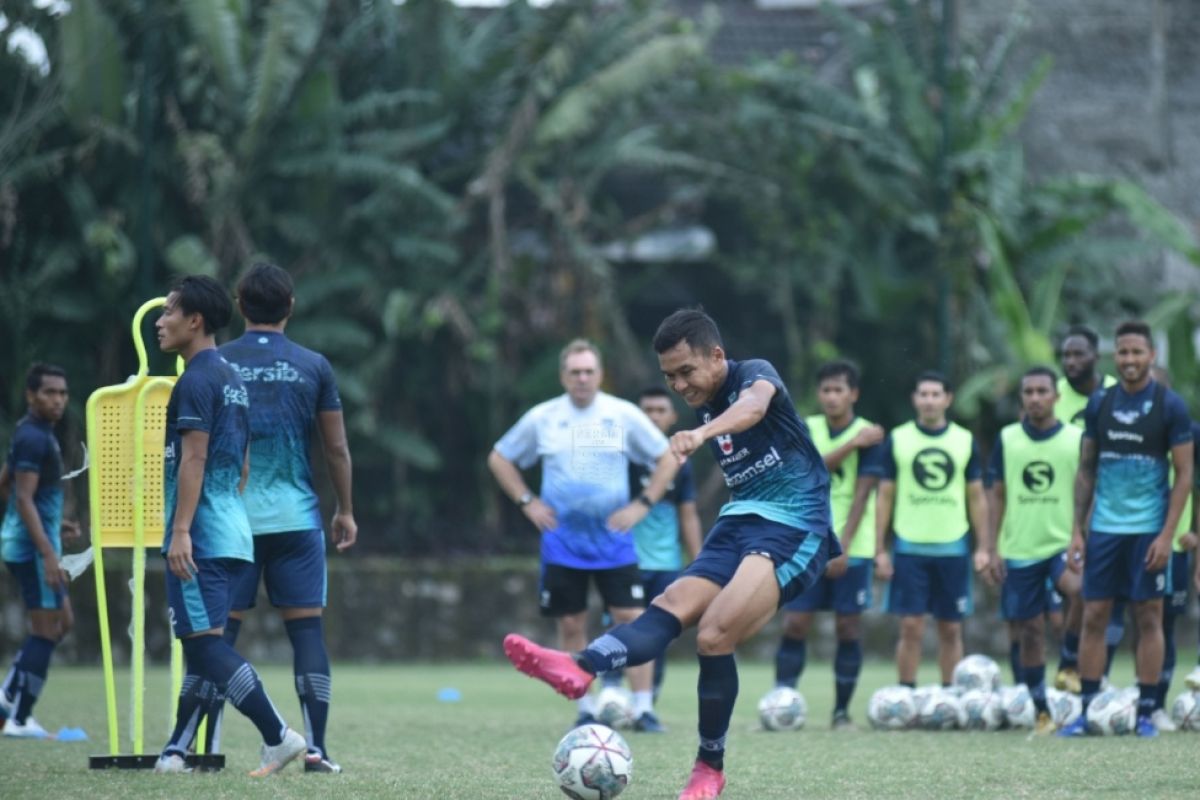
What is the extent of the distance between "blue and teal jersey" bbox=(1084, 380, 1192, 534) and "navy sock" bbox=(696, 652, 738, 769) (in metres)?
4.06

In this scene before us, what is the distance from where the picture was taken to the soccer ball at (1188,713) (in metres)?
11.1

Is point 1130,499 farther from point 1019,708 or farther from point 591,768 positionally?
point 591,768

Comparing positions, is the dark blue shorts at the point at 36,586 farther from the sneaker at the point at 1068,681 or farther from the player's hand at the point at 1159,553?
the player's hand at the point at 1159,553

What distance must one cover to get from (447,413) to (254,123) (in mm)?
4172

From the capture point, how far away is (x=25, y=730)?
11227 millimetres

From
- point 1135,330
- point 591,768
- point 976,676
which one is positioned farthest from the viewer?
point 976,676

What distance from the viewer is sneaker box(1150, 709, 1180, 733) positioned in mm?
11172

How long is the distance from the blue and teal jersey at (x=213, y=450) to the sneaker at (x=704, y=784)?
2.27 metres

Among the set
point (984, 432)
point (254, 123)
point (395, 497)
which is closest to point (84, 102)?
point (254, 123)

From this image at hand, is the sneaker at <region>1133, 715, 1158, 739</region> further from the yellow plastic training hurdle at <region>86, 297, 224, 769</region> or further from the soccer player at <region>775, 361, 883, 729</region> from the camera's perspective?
the yellow plastic training hurdle at <region>86, 297, 224, 769</region>

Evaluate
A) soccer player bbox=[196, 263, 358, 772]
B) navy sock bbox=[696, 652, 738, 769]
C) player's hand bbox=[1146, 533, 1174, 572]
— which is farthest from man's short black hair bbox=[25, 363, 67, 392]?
player's hand bbox=[1146, 533, 1174, 572]

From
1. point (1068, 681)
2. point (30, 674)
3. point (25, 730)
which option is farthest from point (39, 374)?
point (1068, 681)

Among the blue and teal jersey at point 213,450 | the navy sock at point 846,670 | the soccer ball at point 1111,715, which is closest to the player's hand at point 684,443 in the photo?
the blue and teal jersey at point 213,450

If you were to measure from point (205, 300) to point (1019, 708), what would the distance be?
609 centimetres
